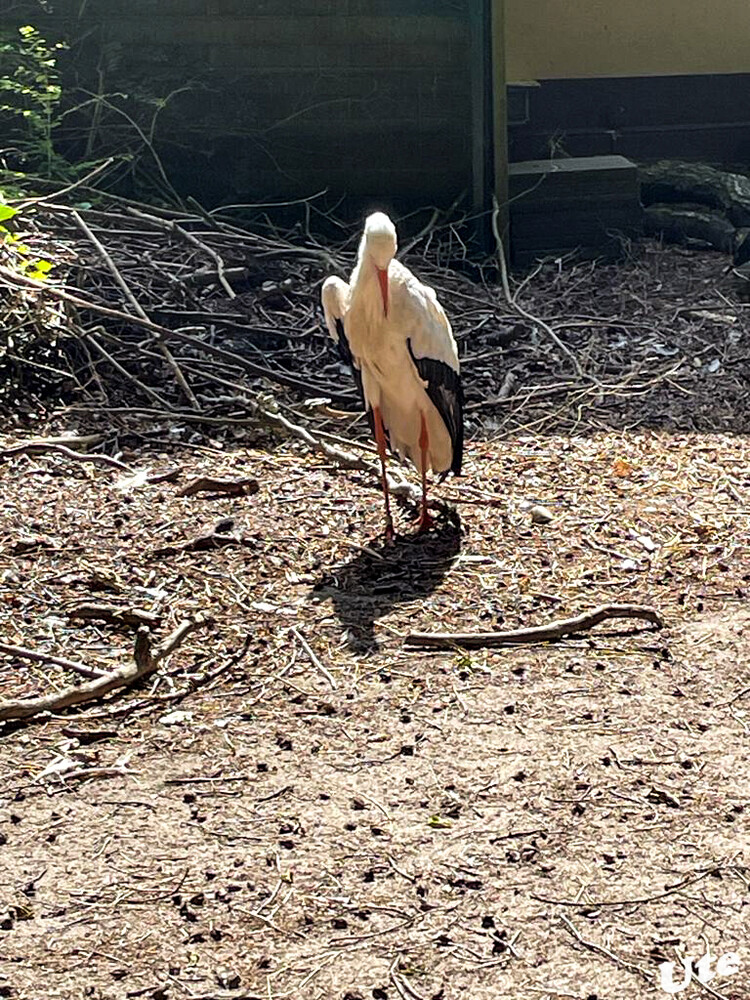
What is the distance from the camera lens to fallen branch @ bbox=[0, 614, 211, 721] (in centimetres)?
421

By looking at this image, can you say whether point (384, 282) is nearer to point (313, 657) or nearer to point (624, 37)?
point (313, 657)

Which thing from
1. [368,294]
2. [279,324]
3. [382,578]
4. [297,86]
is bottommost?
[382,578]

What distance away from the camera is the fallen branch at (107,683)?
421cm

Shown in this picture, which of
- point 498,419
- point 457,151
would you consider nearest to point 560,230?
point 457,151

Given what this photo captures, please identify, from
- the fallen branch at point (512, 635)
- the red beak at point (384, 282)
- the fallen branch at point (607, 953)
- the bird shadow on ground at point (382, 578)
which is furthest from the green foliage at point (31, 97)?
the fallen branch at point (607, 953)

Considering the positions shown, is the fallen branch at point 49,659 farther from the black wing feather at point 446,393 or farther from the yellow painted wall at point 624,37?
the yellow painted wall at point 624,37

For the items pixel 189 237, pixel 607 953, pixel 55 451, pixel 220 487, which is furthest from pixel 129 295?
pixel 607 953

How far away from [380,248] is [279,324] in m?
2.79

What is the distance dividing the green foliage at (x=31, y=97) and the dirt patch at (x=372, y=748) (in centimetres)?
354

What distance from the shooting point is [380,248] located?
5281 millimetres

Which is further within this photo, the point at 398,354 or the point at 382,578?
the point at 398,354

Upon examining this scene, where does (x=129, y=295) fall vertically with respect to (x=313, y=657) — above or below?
above

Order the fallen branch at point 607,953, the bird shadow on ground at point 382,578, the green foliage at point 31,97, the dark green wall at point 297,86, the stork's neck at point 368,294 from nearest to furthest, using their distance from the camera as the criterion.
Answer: the fallen branch at point 607,953
the bird shadow on ground at point 382,578
the stork's neck at point 368,294
the green foliage at point 31,97
the dark green wall at point 297,86

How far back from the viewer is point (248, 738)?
4.13 m
